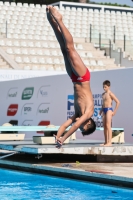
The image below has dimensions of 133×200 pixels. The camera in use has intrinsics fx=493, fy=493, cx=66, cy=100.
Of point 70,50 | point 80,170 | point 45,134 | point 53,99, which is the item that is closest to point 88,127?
point 70,50

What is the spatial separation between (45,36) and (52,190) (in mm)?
19902

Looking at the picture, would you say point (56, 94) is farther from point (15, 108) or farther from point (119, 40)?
point (119, 40)

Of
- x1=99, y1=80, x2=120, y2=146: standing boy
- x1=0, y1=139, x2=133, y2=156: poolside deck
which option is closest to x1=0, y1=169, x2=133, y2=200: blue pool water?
x1=0, y1=139, x2=133, y2=156: poolside deck

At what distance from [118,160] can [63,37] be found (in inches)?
194

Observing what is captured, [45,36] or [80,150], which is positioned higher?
[45,36]

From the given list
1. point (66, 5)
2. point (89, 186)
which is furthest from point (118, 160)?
point (66, 5)

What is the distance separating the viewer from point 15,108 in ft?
58.5

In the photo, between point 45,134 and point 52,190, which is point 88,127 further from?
point 45,134

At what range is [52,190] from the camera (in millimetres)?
8172

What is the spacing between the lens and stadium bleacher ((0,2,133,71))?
23.8m

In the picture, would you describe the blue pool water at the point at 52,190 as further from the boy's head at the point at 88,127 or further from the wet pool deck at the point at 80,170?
the boy's head at the point at 88,127

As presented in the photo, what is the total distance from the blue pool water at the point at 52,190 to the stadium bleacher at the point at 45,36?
44.4 ft

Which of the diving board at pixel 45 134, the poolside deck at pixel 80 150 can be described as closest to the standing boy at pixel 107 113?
the poolside deck at pixel 80 150

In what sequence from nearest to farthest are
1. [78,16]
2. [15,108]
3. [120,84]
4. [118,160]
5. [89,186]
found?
[89,186]
[118,160]
[120,84]
[15,108]
[78,16]
